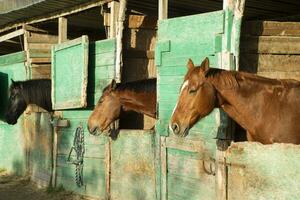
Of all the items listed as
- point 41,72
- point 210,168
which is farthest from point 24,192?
point 210,168

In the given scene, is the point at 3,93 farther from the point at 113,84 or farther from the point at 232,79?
the point at 232,79

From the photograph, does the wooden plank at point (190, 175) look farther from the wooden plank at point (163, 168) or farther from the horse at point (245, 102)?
the horse at point (245, 102)

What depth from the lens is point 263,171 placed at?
4402 millimetres

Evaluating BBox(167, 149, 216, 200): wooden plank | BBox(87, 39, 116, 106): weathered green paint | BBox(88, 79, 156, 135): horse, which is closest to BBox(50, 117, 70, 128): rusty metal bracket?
BBox(87, 39, 116, 106): weathered green paint

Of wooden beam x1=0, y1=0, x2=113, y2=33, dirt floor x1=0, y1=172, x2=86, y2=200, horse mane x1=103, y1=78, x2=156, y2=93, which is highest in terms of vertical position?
wooden beam x1=0, y1=0, x2=113, y2=33

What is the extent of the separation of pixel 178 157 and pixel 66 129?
293cm

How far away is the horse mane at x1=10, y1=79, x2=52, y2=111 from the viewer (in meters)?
8.90

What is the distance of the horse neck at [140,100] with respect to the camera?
6.55m

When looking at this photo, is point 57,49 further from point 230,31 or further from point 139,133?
point 230,31

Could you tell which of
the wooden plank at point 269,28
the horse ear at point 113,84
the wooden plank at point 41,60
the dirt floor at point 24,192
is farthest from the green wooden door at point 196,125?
the wooden plank at point 41,60

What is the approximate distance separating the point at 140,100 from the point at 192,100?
199 centimetres

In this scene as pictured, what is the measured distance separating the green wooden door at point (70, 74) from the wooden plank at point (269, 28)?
2662 millimetres

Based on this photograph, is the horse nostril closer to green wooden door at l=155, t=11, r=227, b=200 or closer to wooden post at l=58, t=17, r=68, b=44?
green wooden door at l=155, t=11, r=227, b=200

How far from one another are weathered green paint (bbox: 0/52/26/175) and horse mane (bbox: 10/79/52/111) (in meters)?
0.77
